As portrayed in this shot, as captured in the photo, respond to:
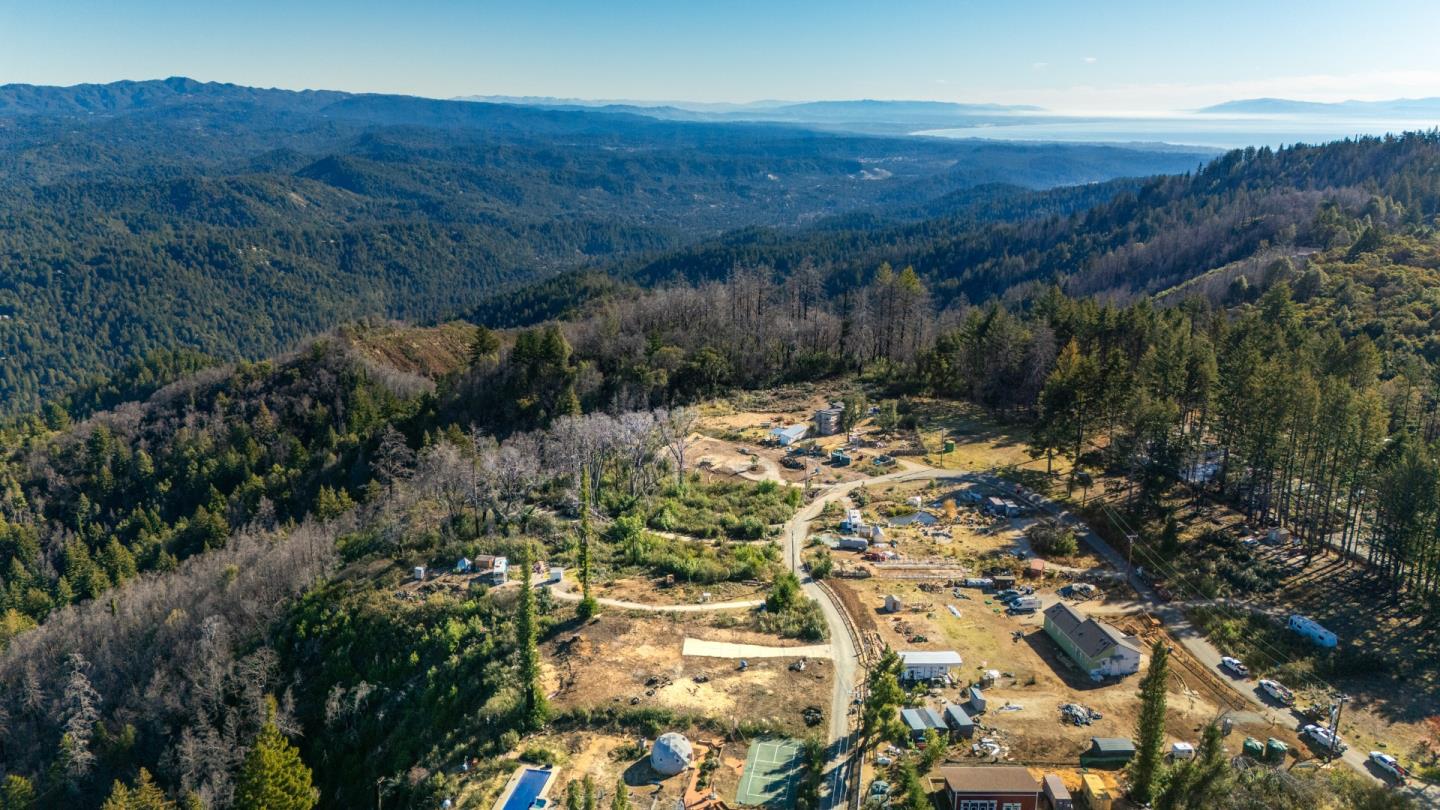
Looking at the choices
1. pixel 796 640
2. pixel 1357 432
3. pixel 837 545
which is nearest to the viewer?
pixel 796 640

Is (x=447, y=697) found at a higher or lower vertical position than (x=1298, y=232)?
lower

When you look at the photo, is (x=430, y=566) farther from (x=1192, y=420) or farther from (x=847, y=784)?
(x=1192, y=420)

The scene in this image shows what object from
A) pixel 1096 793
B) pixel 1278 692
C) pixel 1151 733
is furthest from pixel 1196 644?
pixel 1096 793

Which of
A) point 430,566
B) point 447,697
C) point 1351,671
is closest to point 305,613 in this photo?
point 430,566

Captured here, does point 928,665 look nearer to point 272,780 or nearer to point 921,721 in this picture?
point 921,721

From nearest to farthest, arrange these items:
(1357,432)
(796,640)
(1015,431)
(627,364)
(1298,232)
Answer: (796,640) → (1357,432) → (1015,431) → (627,364) → (1298,232)

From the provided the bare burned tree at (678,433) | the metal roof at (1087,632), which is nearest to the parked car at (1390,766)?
the metal roof at (1087,632)

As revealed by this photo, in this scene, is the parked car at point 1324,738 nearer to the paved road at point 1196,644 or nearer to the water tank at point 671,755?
the paved road at point 1196,644
